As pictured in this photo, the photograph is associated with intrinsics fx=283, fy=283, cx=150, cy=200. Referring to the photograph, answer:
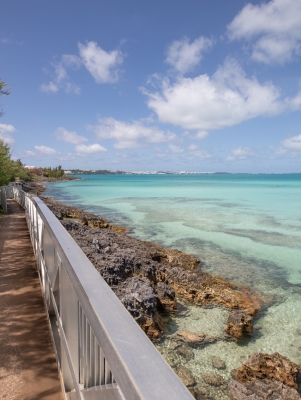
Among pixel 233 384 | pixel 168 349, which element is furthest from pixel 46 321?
pixel 233 384

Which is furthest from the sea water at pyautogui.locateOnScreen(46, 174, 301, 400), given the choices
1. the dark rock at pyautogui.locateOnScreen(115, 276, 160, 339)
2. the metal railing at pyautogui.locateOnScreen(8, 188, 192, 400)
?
the metal railing at pyautogui.locateOnScreen(8, 188, 192, 400)

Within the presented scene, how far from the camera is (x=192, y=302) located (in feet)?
23.3

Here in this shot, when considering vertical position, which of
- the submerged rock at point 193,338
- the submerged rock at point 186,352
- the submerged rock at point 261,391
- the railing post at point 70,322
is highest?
the railing post at point 70,322

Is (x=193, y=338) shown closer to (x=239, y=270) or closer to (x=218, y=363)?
(x=218, y=363)

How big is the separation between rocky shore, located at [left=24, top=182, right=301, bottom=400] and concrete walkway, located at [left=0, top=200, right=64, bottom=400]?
1.72 metres

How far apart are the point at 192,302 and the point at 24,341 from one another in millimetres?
4605

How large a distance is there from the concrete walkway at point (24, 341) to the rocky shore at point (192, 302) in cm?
172

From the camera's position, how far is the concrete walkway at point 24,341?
266cm

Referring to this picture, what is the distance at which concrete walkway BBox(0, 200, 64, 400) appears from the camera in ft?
8.73

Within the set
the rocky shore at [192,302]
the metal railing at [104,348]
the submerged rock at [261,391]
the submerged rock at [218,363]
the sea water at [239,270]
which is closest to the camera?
the metal railing at [104,348]

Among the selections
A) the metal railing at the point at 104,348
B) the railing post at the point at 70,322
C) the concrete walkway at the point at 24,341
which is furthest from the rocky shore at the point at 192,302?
the metal railing at the point at 104,348

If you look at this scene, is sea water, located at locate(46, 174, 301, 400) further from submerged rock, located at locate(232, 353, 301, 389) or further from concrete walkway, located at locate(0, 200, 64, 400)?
concrete walkway, located at locate(0, 200, 64, 400)

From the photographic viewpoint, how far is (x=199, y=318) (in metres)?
6.27

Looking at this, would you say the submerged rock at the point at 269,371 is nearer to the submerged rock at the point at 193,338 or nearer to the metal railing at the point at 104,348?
the submerged rock at the point at 193,338
